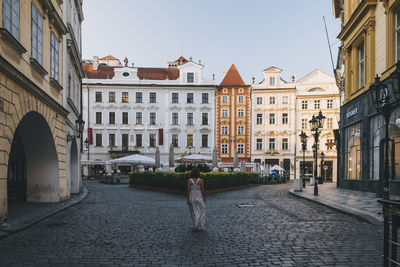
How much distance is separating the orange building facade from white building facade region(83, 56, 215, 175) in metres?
1.64

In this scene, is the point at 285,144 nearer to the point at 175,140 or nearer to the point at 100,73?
the point at 175,140

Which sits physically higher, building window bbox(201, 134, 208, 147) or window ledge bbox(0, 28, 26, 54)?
window ledge bbox(0, 28, 26, 54)

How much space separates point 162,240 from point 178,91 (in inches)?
1815

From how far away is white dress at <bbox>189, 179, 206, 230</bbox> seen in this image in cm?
895

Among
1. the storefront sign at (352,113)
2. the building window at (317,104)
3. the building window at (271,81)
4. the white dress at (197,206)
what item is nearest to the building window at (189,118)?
the building window at (271,81)

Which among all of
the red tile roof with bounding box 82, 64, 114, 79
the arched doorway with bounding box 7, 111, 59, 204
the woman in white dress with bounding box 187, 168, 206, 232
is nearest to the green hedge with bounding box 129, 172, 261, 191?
the arched doorway with bounding box 7, 111, 59, 204

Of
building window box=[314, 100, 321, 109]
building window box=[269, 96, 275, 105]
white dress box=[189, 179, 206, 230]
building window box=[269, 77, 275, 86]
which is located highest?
building window box=[269, 77, 275, 86]

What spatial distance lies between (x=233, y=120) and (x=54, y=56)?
4061cm

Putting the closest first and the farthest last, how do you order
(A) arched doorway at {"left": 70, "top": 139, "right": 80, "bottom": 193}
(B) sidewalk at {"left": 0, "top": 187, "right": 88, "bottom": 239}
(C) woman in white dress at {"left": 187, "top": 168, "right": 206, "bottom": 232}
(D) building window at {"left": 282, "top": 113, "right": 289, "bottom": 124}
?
(B) sidewalk at {"left": 0, "top": 187, "right": 88, "bottom": 239} → (C) woman in white dress at {"left": 187, "top": 168, "right": 206, "bottom": 232} → (A) arched doorway at {"left": 70, "top": 139, "right": 80, "bottom": 193} → (D) building window at {"left": 282, "top": 113, "right": 289, "bottom": 124}

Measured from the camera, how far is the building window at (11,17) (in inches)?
378

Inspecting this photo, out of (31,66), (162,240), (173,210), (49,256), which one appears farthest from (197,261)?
(31,66)

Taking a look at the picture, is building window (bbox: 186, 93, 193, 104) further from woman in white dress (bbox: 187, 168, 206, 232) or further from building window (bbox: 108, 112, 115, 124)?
woman in white dress (bbox: 187, 168, 206, 232)

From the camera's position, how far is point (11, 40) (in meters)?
9.76

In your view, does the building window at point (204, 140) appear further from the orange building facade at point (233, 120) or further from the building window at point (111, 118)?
the building window at point (111, 118)
